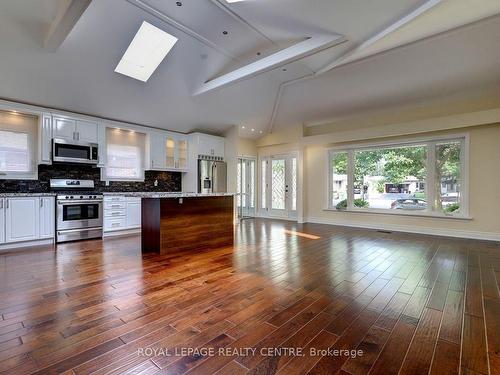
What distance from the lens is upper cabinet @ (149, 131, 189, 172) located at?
6.18 m

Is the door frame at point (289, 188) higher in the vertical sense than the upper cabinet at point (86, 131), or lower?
lower

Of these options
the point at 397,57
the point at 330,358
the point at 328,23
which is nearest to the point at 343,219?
the point at 397,57

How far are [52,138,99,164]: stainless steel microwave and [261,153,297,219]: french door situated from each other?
16.4 ft

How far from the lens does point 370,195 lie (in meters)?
6.50

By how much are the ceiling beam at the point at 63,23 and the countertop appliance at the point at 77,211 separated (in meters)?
2.50

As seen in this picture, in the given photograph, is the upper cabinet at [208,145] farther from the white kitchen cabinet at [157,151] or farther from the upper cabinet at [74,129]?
the upper cabinet at [74,129]

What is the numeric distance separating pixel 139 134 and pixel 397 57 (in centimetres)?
569

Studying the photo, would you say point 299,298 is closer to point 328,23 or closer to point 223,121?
point 328,23

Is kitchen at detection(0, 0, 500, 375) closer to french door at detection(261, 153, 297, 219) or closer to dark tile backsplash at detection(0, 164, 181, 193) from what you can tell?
dark tile backsplash at detection(0, 164, 181, 193)

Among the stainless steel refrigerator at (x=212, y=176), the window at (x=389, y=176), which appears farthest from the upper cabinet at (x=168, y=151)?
the window at (x=389, y=176)

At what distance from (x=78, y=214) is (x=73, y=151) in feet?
4.04

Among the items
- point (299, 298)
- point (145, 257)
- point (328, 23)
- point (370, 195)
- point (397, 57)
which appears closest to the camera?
point (299, 298)

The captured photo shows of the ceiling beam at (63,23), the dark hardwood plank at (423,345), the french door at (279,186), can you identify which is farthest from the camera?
the french door at (279,186)

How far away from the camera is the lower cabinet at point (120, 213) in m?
5.23
